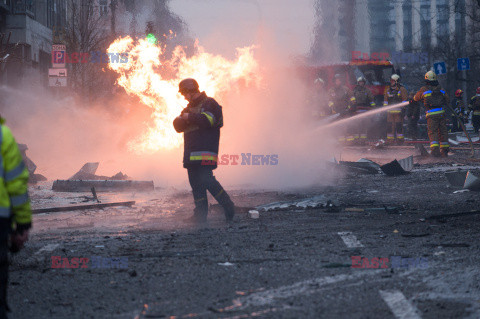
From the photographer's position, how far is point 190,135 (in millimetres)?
8102

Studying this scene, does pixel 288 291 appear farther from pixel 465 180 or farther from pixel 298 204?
pixel 465 180

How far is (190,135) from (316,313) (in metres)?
4.35

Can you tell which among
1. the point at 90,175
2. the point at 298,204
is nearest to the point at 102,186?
the point at 90,175

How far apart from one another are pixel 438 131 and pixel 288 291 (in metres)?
13.3

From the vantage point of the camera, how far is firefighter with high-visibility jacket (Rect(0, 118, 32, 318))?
347 centimetres

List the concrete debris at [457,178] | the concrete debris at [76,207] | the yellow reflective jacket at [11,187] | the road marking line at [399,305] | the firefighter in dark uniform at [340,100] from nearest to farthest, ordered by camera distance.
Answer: the yellow reflective jacket at [11,187] < the road marking line at [399,305] < the concrete debris at [76,207] < the concrete debris at [457,178] < the firefighter in dark uniform at [340,100]

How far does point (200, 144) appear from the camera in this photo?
26.3 ft

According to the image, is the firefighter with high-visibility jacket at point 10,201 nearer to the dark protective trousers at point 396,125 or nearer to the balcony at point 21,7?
the dark protective trousers at point 396,125

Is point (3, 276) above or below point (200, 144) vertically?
below

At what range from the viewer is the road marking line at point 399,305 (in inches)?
157

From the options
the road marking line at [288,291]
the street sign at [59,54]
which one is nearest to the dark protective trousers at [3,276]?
the road marking line at [288,291]

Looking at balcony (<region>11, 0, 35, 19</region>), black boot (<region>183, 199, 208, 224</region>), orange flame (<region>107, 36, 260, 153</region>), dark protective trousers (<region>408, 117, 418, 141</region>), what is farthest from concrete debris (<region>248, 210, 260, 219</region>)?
balcony (<region>11, 0, 35, 19</region>)

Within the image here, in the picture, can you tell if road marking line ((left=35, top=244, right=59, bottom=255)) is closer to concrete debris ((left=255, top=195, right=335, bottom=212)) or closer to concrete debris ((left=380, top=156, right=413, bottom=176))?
concrete debris ((left=255, top=195, right=335, bottom=212))

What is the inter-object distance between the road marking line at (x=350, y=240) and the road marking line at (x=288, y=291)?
116 cm
